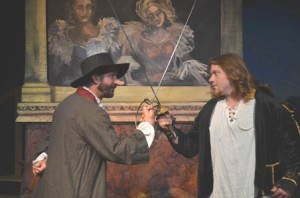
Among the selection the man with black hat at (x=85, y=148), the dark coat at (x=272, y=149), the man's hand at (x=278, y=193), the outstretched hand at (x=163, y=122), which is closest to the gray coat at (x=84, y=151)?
the man with black hat at (x=85, y=148)

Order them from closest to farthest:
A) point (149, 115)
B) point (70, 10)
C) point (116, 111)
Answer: point (149, 115) < point (116, 111) < point (70, 10)

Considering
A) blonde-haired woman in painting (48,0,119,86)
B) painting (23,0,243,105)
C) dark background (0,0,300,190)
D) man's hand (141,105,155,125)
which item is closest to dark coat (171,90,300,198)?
man's hand (141,105,155,125)

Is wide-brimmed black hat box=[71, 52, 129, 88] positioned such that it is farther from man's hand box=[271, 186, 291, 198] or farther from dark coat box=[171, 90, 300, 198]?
man's hand box=[271, 186, 291, 198]

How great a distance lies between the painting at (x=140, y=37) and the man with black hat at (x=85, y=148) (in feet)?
7.09

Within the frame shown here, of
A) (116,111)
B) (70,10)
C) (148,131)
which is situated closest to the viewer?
(148,131)

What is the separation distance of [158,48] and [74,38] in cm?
88

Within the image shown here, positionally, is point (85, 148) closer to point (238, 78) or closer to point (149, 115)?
point (149, 115)

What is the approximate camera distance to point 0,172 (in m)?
8.70

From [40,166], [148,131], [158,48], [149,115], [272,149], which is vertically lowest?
[40,166]

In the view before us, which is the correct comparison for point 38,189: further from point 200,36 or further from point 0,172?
point 0,172

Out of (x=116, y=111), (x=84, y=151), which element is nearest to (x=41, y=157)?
(x=84, y=151)

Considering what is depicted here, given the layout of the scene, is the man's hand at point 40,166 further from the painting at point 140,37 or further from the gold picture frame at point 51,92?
the painting at point 140,37

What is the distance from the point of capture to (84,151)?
3.80 m

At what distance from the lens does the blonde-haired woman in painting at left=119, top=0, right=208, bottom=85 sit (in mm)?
6074
